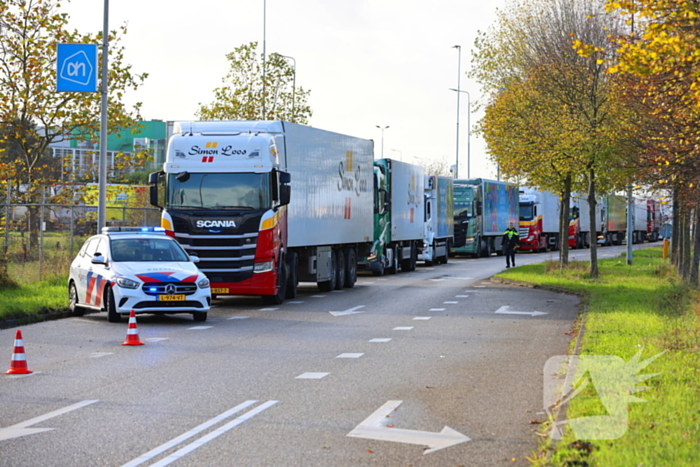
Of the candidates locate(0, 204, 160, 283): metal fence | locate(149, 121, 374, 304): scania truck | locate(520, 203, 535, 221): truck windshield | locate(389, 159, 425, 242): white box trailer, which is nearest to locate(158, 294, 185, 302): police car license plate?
locate(149, 121, 374, 304): scania truck


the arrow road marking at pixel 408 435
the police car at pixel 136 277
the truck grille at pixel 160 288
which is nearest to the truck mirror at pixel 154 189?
the police car at pixel 136 277

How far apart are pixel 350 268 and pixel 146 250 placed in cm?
968

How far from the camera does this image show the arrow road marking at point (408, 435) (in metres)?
7.43

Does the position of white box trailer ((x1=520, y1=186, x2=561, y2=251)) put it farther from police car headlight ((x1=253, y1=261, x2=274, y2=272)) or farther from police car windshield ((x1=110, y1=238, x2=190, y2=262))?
police car windshield ((x1=110, y1=238, x2=190, y2=262))

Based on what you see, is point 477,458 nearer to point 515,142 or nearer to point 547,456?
point 547,456

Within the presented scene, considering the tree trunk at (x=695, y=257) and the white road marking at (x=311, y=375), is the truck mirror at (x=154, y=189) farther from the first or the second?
the tree trunk at (x=695, y=257)

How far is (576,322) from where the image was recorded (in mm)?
17234

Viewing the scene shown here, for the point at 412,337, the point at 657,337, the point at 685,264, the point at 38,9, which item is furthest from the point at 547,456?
the point at 38,9

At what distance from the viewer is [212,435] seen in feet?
25.2

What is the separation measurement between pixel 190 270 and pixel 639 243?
234ft

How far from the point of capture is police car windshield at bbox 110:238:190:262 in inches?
720

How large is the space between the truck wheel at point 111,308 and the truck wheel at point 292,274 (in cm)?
555

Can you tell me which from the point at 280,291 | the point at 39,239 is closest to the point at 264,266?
the point at 280,291

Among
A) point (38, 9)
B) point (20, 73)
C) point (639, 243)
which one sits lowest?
point (639, 243)
